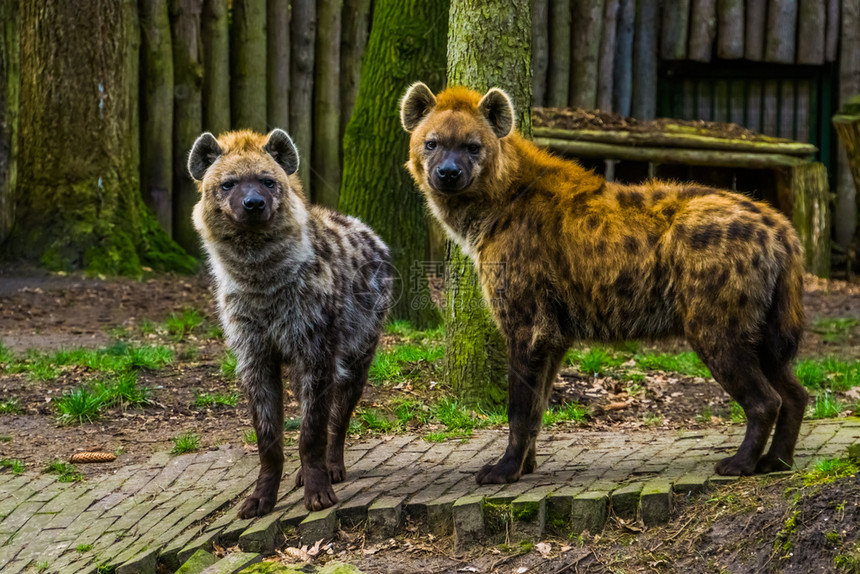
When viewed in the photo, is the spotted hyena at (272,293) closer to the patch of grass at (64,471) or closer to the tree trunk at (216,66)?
the patch of grass at (64,471)

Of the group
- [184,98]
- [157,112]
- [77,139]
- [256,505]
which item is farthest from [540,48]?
[256,505]

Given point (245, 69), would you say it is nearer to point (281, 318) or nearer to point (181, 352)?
point (181, 352)

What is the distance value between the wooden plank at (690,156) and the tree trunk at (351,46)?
82.4 inches

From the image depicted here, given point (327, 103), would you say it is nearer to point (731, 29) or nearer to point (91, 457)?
point (731, 29)

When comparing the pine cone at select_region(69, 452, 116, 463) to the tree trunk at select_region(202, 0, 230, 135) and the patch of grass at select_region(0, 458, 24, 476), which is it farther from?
the tree trunk at select_region(202, 0, 230, 135)

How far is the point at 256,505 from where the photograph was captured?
13.2 feet

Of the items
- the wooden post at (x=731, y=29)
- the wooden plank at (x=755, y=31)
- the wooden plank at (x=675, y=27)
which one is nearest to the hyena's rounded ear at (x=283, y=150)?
the wooden plank at (x=675, y=27)

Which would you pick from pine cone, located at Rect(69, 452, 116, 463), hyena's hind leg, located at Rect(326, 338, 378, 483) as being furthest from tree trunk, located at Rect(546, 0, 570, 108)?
pine cone, located at Rect(69, 452, 116, 463)

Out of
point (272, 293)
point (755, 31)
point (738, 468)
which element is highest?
point (755, 31)

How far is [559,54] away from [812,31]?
8.33 ft

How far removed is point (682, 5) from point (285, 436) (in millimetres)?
6892

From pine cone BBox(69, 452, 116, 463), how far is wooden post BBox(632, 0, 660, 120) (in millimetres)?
7018

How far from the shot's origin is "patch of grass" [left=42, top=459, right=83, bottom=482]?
15.1 feet

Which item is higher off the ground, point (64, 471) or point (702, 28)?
point (702, 28)
